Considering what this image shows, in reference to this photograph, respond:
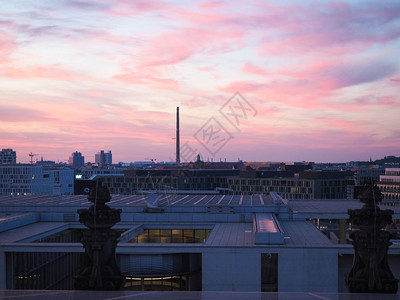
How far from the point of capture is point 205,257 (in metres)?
30.9

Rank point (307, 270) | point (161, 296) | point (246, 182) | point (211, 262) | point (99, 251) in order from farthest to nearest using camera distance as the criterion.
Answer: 1. point (246, 182)
2. point (211, 262)
3. point (307, 270)
4. point (99, 251)
5. point (161, 296)

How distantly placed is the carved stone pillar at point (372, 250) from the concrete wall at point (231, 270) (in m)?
14.8

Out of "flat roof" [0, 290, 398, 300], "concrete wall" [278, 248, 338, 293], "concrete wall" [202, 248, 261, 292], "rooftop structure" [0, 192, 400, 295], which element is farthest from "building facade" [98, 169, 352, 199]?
"flat roof" [0, 290, 398, 300]

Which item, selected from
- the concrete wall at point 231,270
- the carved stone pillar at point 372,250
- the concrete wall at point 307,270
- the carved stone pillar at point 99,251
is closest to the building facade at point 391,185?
the concrete wall at point 307,270

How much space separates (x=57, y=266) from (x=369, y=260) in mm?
24862

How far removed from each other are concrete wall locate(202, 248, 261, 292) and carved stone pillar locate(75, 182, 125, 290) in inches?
589

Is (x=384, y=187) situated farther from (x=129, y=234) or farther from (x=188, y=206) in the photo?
(x=129, y=234)

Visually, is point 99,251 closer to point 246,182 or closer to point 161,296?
point 161,296


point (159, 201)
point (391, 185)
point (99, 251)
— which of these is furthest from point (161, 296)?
point (391, 185)

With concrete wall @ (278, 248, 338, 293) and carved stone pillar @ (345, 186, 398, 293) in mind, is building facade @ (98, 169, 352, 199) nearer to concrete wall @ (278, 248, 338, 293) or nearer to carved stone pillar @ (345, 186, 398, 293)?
concrete wall @ (278, 248, 338, 293)

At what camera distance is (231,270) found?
30688 mm

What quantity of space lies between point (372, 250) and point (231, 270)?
15.8 m

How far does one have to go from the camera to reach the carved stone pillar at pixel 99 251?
53.0 feet

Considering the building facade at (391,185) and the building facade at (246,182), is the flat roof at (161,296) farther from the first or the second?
the building facade at (391,185)
